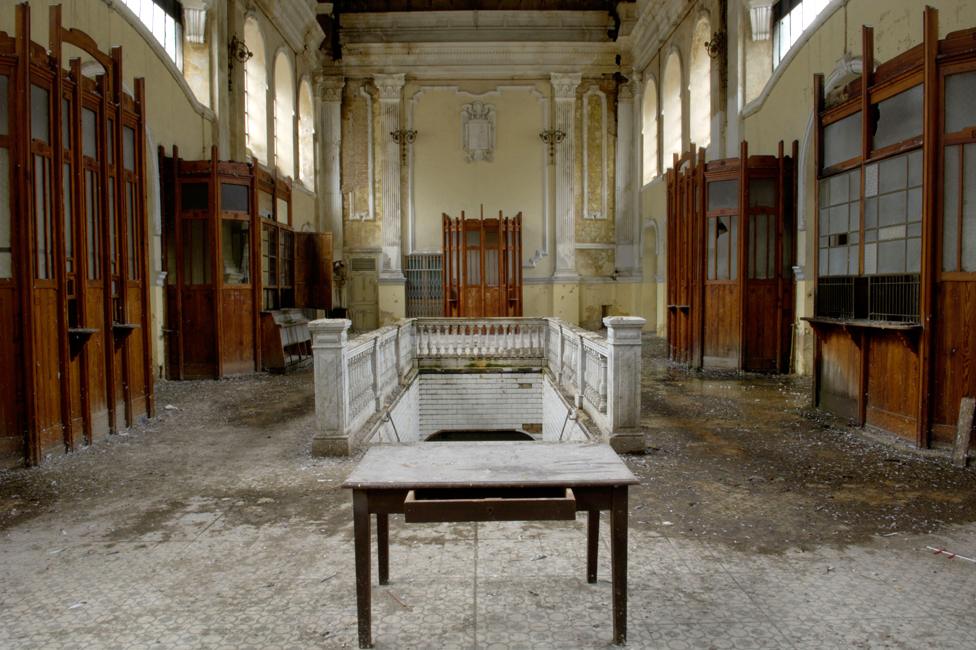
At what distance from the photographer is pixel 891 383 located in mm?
5980

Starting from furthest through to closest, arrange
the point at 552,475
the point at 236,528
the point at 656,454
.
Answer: the point at 656,454, the point at 236,528, the point at 552,475

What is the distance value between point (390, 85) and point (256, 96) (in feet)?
16.7

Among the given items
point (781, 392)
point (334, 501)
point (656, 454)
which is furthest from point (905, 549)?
point (781, 392)

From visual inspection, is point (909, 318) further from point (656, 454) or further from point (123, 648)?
point (123, 648)

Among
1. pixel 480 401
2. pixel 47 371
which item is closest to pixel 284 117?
pixel 480 401

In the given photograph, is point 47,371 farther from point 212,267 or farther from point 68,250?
point 212,267

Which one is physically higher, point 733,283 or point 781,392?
point 733,283

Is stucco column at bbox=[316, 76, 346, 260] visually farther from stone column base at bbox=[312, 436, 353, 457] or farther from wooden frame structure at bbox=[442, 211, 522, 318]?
stone column base at bbox=[312, 436, 353, 457]

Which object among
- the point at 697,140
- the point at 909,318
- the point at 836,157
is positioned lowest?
the point at 909,318

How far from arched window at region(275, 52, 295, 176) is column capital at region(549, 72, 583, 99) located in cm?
679

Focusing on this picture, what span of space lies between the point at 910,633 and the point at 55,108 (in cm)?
675

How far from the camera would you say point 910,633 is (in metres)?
2.72

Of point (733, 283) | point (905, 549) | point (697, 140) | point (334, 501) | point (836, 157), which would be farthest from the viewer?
point (697, 140)

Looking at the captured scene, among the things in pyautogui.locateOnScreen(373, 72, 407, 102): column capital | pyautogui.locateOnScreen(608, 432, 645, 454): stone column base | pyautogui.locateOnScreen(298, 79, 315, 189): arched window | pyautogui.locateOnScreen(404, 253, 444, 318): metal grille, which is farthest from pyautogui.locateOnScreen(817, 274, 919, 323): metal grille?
pyautogui.locateOnScreen(373, 72, 407, 102): column capital
